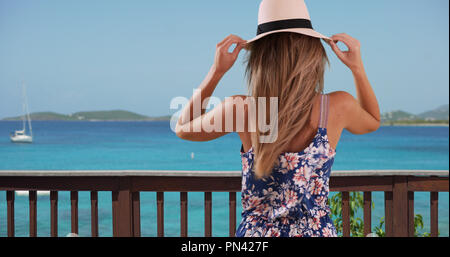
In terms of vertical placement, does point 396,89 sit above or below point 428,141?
above

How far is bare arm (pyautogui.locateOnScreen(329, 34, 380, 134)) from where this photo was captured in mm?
942

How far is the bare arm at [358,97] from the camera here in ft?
3.09

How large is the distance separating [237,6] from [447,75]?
2631 cm


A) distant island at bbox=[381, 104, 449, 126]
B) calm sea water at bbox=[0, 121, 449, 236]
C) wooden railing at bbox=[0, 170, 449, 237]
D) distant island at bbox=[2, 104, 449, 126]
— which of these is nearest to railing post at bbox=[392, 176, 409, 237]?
wooden railing at bbox=[0, 170, 449, 237]

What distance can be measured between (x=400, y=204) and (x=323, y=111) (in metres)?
1.66

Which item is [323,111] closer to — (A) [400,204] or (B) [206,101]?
(B) [206,101]

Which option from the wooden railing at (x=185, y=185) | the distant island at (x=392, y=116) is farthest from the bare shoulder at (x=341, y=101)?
the distant island at (x=392, y=116)

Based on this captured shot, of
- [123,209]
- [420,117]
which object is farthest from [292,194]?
[420,117]

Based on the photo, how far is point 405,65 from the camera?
49.5 meters

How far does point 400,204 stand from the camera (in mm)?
2299

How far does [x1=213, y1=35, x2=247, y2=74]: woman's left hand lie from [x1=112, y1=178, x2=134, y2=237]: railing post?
1.51m

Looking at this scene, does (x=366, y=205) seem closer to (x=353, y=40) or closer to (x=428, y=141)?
(x=353, y=40)
